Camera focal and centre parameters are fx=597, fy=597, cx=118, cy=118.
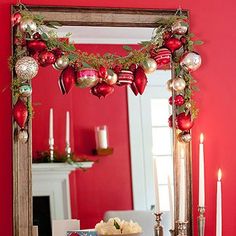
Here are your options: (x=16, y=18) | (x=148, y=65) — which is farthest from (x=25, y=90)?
(x=148, y=65)

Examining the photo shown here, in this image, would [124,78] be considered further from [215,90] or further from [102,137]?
[215,90]

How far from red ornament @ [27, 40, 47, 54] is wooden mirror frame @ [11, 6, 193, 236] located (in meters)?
0.14

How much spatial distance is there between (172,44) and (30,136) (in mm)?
765

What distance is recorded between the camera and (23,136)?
8.30ft

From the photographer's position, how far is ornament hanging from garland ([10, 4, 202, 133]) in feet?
8.41

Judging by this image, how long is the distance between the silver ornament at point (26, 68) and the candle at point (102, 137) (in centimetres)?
38

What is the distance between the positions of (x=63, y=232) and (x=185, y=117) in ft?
2.46

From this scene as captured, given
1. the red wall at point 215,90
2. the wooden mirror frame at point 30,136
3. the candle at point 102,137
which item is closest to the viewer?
the wooden mirror frame at point 30,136

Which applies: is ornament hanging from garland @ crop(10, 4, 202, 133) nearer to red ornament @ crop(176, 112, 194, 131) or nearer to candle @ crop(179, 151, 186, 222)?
red ornament @ crop(176, 112, 194, 131)

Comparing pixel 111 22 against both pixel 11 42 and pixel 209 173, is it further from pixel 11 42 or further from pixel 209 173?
pixel 209 173

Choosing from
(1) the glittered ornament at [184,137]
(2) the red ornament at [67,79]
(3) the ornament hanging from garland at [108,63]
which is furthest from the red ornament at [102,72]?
(1) the glittered ornament at [184,137]

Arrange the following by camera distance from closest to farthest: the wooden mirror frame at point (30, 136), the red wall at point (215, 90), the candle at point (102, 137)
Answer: the wooden mirror frame at point (30, 136) → the candle at point (102, 137) → the red wall at point (215, 90)

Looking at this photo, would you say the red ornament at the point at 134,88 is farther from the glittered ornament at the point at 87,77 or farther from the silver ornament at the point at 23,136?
the silver ornament at the point at 23,136

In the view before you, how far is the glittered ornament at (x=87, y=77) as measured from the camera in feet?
8.58
